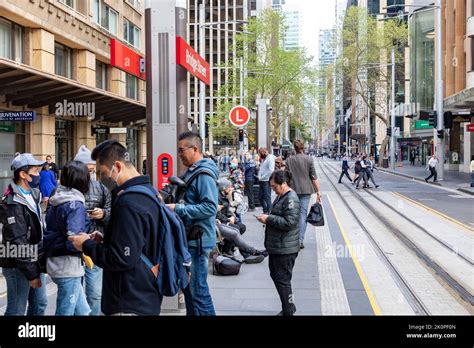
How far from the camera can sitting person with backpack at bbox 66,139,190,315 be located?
308 cm

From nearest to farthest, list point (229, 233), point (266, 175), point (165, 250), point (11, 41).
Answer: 1. point (165, 250)
2. point (229, 233)
3. point (266, 175)
4. point (11, 41)

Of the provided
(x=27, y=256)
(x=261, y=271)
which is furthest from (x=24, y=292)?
(x=261, y=271)

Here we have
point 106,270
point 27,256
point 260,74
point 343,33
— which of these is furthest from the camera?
point 343,33

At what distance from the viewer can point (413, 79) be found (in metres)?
50.6

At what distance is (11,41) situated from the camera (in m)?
17.9

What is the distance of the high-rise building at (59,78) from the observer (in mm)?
16938

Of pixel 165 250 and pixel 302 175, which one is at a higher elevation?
pixel 302 175

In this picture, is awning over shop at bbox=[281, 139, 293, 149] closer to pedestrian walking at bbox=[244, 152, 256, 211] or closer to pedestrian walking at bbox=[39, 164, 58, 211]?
pedestrian walking at bbox=[244, 152, 256, 211]

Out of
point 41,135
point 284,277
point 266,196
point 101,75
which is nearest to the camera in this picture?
point 284,277

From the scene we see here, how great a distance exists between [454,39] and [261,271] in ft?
118

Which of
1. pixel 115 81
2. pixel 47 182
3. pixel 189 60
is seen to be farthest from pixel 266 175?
pixel 115 81

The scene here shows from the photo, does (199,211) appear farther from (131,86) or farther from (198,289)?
(131,86)

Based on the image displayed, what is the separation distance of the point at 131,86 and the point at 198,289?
24.9 meters
